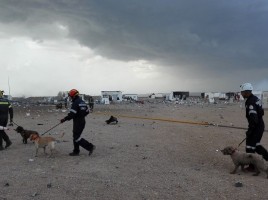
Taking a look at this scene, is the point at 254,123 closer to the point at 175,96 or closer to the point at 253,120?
the point at 253,120

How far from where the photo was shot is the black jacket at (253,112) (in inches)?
385

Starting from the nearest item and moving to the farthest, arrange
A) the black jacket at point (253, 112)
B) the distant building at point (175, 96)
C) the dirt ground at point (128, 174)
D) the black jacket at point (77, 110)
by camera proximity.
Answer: the dirt ground at point (128, 174) → the black jacket at point (253, 112) → the black jacket at point (77, 110) → the distant building at point (175, 96)

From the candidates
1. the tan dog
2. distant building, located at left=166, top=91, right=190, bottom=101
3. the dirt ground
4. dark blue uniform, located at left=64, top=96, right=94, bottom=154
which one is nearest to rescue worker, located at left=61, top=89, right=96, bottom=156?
dark blue uniform, located at left=64, top=96, right=94, bottom=154

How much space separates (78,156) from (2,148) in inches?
128

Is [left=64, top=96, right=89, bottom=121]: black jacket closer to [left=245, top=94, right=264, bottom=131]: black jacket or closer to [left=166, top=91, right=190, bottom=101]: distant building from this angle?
[left=245, top=94, right=264, bottom=131]: black jacket

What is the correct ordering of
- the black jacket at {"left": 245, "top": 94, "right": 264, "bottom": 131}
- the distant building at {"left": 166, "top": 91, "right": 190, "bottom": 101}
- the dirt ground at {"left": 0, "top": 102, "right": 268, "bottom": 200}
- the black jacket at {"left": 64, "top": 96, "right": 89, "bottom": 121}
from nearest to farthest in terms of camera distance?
1. the dirt ground at {"left": 0, "top": 102, "right": 268, "bottom": 200}
2. the black jacket at {"left": 245, "top": 94, "right": 264, "bottom": 131}
3. the black jacket at {"left": 64, "top": 96, "right": 89, "bottom": 121}
4. the distant building at {"left": 166, "top": 91, "right": 190, "bottom": 101}

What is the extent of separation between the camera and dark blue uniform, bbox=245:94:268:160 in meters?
9.80

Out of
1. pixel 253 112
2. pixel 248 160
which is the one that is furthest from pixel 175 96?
pixel 248 160

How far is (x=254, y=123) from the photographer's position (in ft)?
32.1

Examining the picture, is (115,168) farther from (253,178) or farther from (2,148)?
(2,148)

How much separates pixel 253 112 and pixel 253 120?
199 mm

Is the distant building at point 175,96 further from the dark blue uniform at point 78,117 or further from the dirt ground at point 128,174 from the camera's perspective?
the dark blue uniform at point 78,117

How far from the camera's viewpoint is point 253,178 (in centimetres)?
919

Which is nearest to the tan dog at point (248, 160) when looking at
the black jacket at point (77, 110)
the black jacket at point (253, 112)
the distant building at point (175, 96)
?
the black jacket at point (253, 112)
